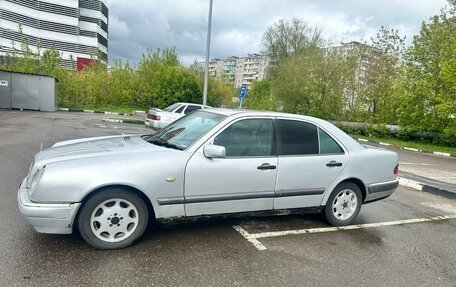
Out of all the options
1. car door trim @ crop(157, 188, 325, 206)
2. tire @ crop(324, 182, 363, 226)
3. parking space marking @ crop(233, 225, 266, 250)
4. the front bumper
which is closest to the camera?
the front bumper

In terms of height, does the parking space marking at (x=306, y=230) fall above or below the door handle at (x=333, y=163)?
below

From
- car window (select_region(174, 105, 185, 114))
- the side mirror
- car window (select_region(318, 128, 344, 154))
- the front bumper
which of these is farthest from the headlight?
car window (select_region(174, 105, 185, 114))

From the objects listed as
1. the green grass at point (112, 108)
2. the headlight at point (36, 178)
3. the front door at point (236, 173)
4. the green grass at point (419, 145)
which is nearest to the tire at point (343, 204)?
the front door at point (236, 173)

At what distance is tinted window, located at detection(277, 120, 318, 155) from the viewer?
12.8ft

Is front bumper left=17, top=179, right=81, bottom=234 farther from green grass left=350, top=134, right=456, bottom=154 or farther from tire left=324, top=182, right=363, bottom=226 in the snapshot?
green grass left=350, top=134, right=456, bottom=154

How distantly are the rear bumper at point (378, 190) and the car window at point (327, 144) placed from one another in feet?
2.50

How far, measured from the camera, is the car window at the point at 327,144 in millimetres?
4129

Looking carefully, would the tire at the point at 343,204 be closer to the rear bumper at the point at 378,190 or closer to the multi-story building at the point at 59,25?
the rear bumper at the point at 378,190

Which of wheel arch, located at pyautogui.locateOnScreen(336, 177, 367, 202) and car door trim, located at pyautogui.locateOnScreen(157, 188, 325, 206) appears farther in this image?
wheel arch, located at pyautogui.locateOnScreen(336, 177, 367, 202)

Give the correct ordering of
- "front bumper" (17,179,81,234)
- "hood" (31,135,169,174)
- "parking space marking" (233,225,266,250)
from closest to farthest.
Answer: "front bumper" (17,179,81,234) → "hood" (31,135,169,174) → "parking space marking" (233,225,266,250)

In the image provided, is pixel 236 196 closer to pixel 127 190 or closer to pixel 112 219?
pixel 127 190

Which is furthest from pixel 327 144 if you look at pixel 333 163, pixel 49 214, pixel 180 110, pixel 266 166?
pixel 180 110

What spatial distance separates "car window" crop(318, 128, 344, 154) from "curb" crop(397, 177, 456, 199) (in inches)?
158

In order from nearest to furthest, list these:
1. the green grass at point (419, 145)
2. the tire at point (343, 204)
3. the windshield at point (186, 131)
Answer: the windshield at point (186, 131) < the tire at point (343, 204) < the green grass at point (419, 145)
